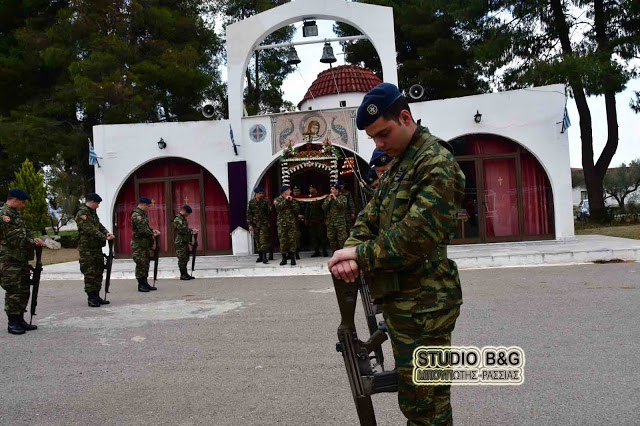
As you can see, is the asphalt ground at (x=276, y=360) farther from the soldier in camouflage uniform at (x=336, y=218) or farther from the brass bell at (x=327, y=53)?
the brass bell at (x=327, y=53)

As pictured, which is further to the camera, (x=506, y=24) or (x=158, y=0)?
(x=158, y=0)

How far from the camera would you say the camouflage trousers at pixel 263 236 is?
1326 cm

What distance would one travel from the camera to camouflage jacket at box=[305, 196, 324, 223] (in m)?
14.4

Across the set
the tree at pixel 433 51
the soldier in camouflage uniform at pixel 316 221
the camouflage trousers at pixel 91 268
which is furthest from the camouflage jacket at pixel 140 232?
the tree at pixel 433 51

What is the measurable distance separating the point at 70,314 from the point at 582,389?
6.87m

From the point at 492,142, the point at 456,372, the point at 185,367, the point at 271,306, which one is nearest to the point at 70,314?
the point at 271,306

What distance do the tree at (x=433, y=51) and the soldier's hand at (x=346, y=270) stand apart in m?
24.2

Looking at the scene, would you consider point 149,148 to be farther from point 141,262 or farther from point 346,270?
point 346,270

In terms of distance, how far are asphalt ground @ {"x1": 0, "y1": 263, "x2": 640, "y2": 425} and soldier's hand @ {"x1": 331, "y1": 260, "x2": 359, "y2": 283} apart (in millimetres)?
1523

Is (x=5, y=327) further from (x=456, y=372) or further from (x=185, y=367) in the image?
(x=456, y=372)

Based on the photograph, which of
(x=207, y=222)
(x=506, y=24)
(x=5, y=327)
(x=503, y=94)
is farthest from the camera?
(x=506, y=24)

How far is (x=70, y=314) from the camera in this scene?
300 inches

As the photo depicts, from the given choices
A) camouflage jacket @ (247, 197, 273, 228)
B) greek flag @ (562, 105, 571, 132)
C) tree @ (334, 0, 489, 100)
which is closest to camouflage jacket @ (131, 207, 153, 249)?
camouflage jacket @ (247, 197, 273, 228)

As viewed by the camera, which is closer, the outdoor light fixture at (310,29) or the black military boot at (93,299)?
the black military boot at (93,299)
